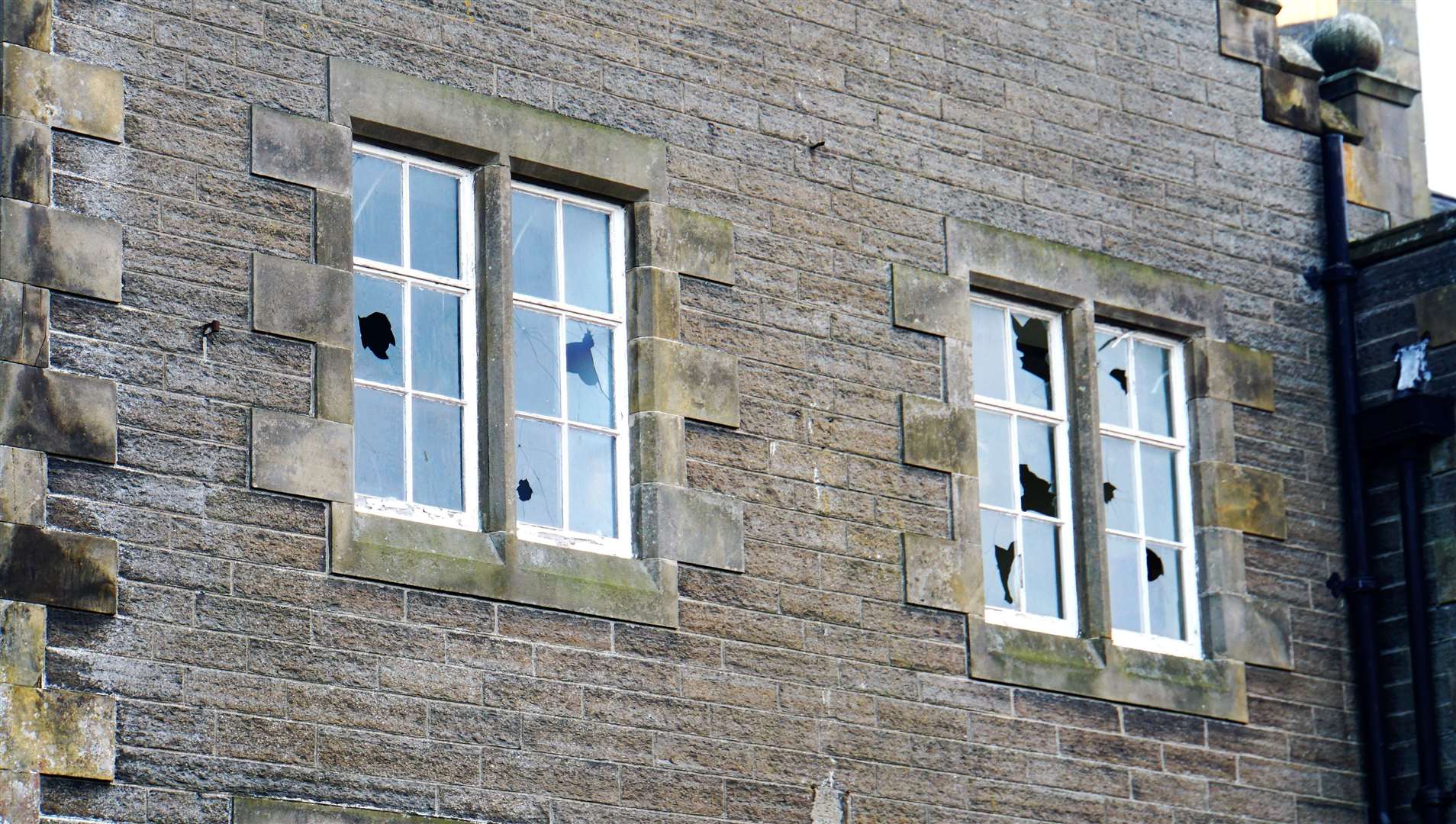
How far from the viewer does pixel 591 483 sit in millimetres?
10391

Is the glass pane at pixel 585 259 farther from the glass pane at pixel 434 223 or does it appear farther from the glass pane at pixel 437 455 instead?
the glass pane at pixel 437 455

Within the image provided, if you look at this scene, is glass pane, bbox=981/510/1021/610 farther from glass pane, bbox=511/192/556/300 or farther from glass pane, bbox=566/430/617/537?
glass pane, bbox=511/192/556/300

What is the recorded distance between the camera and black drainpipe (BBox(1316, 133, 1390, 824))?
12227 millimetres

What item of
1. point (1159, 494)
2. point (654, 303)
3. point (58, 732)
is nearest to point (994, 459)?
point (1159, 494)

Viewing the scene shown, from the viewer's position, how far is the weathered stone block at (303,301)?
31.2ft

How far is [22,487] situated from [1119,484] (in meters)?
→ 5.21

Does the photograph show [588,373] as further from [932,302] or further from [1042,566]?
[1042,566]

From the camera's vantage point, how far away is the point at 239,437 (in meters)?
9.33

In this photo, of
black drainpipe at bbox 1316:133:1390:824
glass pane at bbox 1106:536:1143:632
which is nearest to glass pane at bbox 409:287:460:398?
glass pane at bbox 1106:536:1143:632

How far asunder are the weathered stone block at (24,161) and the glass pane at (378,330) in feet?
4.28

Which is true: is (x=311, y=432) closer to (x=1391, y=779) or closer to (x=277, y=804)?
(x=277, y=804)

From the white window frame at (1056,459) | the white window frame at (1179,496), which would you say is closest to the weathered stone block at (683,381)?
the white window frame at (1056,459)

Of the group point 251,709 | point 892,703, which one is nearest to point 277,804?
point 251,709

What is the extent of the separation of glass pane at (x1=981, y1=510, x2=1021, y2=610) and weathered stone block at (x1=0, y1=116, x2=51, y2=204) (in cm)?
431
